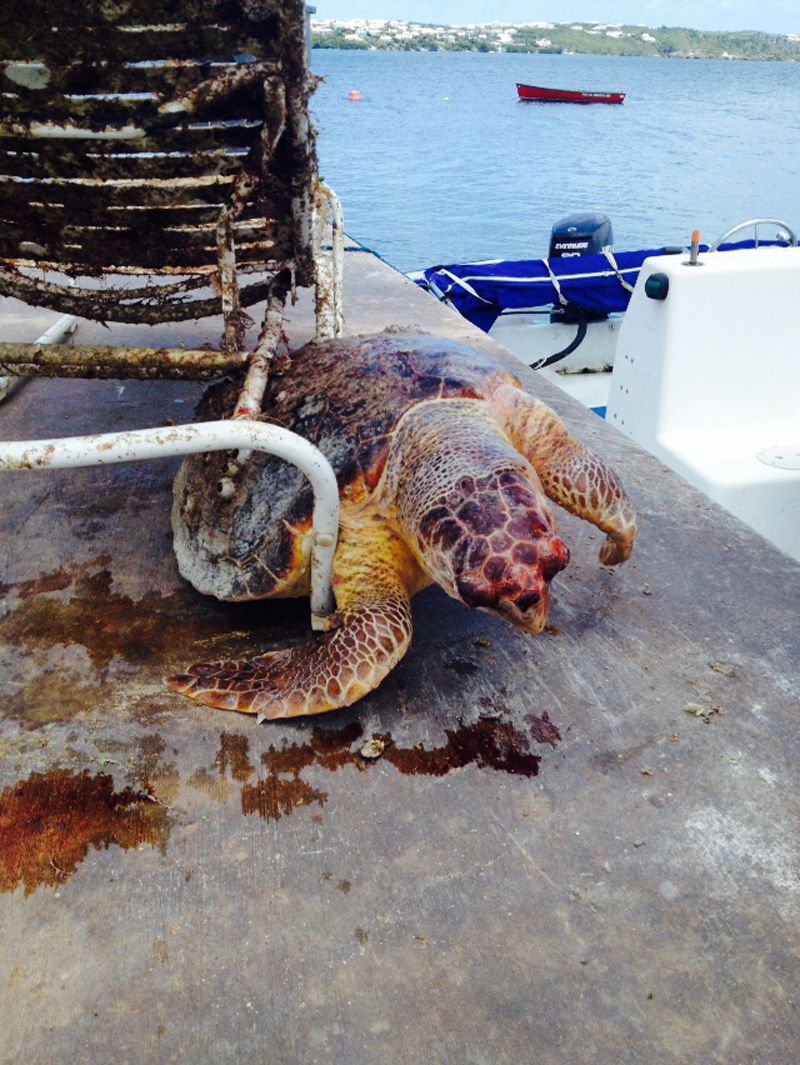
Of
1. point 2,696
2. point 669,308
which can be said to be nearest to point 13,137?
point 2,696

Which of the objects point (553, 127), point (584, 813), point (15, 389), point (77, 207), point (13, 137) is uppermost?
point (13, 137)

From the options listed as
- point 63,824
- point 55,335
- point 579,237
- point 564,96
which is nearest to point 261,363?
point 63,824

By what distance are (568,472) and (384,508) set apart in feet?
2.34

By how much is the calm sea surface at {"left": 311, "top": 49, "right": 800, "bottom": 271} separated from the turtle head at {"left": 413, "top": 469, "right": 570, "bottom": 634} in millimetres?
1746

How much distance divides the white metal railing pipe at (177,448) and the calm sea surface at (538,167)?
5.37 ft

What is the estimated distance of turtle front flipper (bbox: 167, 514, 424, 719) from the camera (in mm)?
2145

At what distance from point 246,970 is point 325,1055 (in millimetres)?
229

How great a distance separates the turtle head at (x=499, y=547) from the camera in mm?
2027

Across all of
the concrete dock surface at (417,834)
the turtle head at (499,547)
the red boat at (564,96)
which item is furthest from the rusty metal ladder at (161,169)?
the red boat at (564,96)

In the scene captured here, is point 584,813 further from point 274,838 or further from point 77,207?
point 77,207

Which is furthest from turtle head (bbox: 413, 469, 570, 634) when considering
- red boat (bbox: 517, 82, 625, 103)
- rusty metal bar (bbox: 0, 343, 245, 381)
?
red boat (bbox: 517, 82, 625, 103)

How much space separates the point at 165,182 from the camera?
7.97ft

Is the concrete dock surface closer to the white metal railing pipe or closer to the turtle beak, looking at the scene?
the turtle beak

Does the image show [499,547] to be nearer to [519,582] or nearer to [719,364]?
[519,582]
